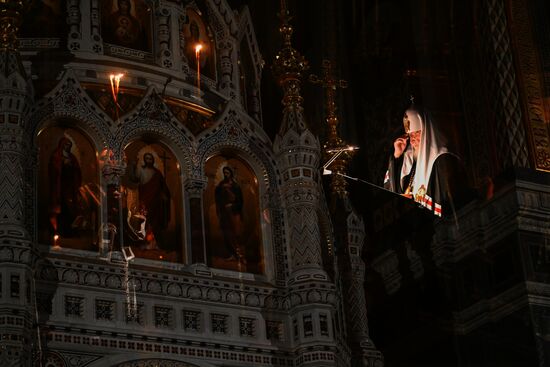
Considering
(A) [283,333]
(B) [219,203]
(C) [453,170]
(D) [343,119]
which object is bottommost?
(A) [283,333]

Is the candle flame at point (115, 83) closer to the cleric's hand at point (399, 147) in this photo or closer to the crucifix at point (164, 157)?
the crucifix at point (164, 157)

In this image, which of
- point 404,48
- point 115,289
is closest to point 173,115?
point 115,289

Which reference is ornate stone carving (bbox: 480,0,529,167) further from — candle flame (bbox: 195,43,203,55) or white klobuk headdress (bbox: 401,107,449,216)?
candle flame (bbox: 195,43,203,55)

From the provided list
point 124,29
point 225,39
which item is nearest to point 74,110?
point 124,29

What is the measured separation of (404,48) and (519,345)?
8353mm

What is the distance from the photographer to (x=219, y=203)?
2353 cm

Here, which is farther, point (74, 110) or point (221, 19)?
point (221, 19)

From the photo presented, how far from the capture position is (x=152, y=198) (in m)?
22.8

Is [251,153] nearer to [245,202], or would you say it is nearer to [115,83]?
[245,202]

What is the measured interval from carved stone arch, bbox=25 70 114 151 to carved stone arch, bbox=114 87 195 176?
0.44m

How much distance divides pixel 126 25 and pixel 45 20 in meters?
1.39

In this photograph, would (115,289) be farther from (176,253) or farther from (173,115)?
(173,115)

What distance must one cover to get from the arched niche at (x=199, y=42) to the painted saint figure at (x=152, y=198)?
2711 millimetres

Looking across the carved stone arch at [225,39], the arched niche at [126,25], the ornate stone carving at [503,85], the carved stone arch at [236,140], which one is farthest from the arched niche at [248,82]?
the ornate stone carving at [503,85]
